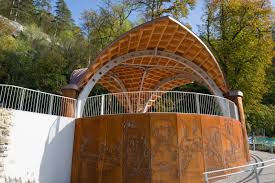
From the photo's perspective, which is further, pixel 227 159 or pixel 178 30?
pixel 178 30

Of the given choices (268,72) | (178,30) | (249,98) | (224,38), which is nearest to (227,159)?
(178,30)

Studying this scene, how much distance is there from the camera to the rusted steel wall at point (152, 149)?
28.1 ft

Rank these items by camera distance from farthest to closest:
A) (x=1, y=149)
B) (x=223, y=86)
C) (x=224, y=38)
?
(x=224, y=38), (x=223, y=86), (x=1, y=149)

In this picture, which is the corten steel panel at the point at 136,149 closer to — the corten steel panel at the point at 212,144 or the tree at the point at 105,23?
the corten steel panel at the point at 212,144

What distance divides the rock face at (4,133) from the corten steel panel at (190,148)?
20.1 ft

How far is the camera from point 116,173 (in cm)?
894

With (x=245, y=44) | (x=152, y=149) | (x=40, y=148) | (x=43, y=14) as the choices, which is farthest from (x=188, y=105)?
(x=43, y=14)

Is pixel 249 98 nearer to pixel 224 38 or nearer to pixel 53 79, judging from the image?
pixel 224 38

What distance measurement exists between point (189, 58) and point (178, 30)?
2.55 metres

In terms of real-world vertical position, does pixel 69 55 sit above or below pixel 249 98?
above

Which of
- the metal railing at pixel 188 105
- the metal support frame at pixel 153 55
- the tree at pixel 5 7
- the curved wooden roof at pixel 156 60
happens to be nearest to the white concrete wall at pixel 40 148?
the metal railing at pixel 188 105

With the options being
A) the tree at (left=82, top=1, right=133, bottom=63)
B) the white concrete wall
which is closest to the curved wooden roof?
the white concrete wall

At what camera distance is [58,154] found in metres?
10.1

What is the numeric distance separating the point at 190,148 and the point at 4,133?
262 inches
